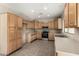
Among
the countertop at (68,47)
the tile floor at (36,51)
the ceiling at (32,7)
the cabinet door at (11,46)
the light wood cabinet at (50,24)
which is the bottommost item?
the tile floor at (36,51)

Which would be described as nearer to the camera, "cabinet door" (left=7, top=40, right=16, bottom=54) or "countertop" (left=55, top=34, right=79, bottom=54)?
"countertop" (left=55, top=34, right=79, bottom=54)

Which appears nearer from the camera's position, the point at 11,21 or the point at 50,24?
the point at 11,21

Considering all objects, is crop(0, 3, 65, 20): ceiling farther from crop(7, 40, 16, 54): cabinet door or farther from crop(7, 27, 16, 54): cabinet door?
crop(7, 40, 16, 54): cabinet door

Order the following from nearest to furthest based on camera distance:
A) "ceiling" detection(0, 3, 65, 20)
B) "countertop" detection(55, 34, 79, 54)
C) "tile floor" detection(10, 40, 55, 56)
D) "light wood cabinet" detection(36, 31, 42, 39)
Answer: "countertop" detection(55, 34, 79, 54) → "ceiling" detection(0, 3, 65, 20) → "tile floor" detection(10, 40, 55, 56) → "light wood cabinet" detection(36, 31, 42, 39)

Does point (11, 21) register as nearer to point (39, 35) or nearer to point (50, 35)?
point (50, 35)

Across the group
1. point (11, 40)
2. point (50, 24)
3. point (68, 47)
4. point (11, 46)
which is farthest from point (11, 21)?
point (50, 24)

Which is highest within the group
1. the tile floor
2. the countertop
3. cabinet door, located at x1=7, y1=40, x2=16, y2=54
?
the countertop

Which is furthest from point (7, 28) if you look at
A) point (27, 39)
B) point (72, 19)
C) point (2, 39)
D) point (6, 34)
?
point (27, 39)

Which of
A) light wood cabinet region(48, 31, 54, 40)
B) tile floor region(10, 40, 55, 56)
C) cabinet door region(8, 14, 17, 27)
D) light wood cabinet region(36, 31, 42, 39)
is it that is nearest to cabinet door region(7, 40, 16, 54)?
tile floor region(10, 40, 55, 56)

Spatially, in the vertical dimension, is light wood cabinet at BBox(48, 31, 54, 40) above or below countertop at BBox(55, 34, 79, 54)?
below

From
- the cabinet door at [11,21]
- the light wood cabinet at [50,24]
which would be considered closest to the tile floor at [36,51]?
the cabinet door at [11,21]

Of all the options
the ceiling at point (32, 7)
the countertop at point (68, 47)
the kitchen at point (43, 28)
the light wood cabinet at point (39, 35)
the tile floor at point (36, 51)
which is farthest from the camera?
the light wood cabinet at point (39, 35)

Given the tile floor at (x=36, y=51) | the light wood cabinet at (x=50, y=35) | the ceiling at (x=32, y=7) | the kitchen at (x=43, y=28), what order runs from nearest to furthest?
1. the kitchen at (x=43, y=28)
2. the ceiling at (x=32, y=7)
3. the tile floor at (x=36, y=51)
4. the light wood cabinet at (x=50, y=35)

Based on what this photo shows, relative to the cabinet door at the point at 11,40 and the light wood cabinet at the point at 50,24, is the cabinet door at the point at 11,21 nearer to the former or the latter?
the cabinet door at the point at 11,40
